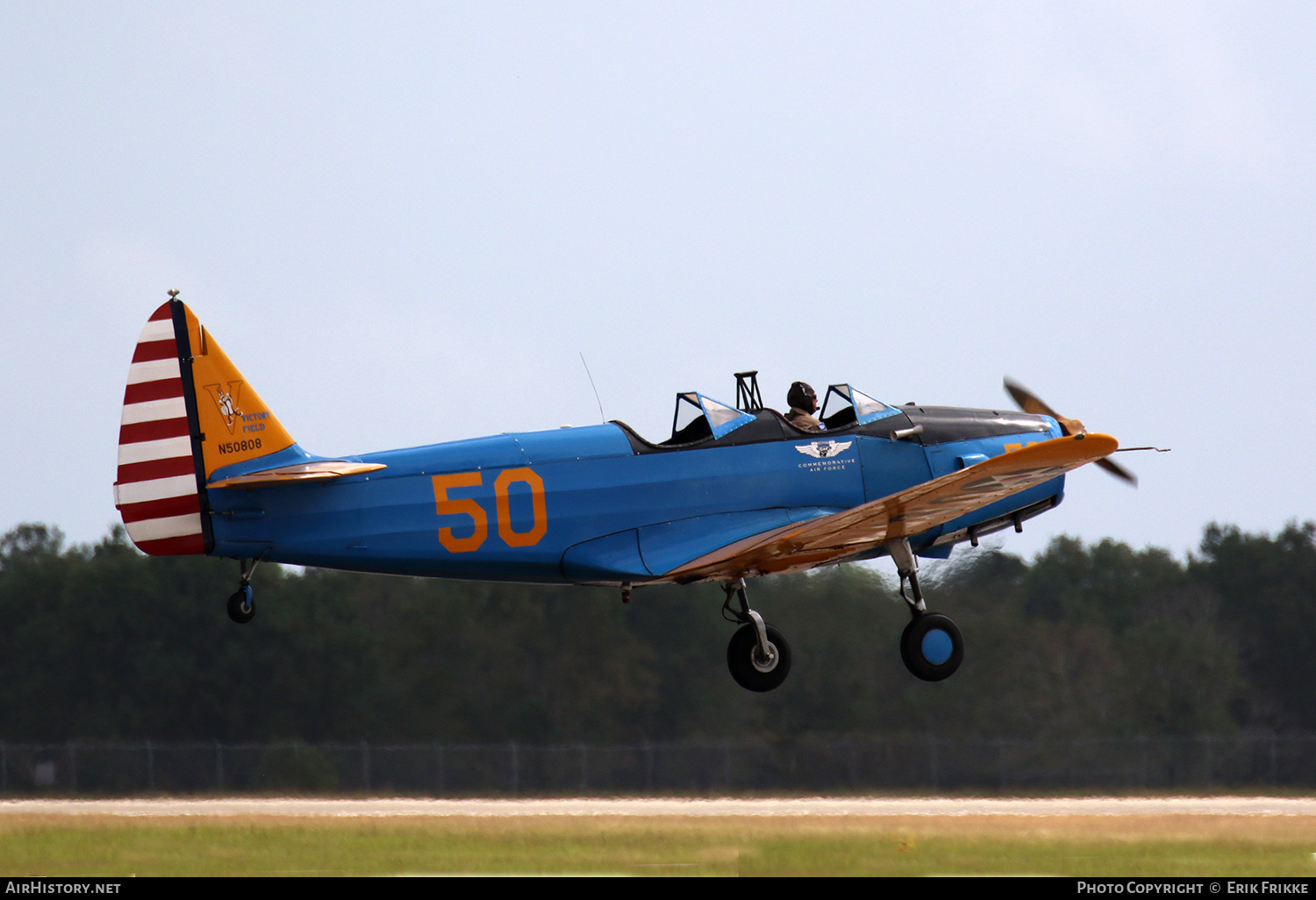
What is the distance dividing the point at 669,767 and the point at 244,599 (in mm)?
21145

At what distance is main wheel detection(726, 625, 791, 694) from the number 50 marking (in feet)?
9.56

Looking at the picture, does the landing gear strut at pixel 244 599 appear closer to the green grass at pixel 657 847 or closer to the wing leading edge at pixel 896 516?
the green grass at pixel 657 847

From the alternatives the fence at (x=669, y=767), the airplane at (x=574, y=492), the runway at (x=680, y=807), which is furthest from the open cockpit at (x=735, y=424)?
the fence at (x=669, y=767)

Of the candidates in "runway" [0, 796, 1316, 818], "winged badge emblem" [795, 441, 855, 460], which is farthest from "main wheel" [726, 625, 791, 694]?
"runway" [0, 796, 1316, 818]

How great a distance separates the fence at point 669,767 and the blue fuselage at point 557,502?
15.9m

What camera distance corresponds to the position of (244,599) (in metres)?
14.3

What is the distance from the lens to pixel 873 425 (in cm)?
1650

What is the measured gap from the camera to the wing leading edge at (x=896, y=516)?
45.9 feet

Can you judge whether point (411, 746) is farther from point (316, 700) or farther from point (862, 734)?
point (862, 734)

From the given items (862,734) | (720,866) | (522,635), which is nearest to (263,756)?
(522,635)

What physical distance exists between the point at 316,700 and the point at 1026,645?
17.8 metres

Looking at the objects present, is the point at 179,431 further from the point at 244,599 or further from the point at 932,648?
the point at 932,648

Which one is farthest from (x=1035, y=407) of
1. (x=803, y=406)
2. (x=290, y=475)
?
(x=290, y=475)

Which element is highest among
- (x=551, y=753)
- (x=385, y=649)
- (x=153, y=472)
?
(x=153, y=472)
